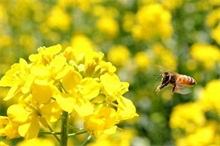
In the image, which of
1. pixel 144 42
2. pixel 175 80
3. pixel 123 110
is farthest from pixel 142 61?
pixel 123 110

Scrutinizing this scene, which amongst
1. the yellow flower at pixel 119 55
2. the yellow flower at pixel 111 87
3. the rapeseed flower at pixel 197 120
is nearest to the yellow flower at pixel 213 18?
the yellow flower at pixel 119 55

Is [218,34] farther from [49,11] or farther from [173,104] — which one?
[49,11]

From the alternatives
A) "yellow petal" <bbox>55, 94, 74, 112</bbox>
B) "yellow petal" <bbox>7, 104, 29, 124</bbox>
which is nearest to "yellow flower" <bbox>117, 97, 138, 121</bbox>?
"yellow petal" <bbox>55, 94, 74, 112</bbox>

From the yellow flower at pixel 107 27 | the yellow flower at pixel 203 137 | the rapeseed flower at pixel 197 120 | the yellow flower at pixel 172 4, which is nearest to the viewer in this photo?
the yellow flower at pixel 203 137

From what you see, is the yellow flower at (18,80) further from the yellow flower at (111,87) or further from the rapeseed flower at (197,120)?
the rapeseed flower at (197,120)

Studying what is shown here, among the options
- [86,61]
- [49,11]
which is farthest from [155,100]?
[86,61]

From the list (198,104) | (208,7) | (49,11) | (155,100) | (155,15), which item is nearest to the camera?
(198,104)
